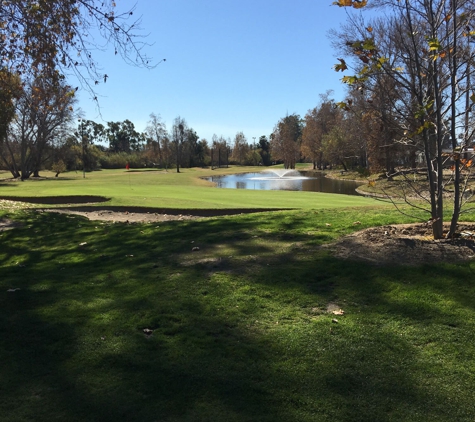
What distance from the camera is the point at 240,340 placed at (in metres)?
3.79

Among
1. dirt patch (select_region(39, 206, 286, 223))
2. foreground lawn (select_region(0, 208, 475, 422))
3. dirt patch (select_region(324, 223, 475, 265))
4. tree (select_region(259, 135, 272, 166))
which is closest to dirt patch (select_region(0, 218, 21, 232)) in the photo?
dirt patch (select_region(39, 206, 286, 223))

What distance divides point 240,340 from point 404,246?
319 centimetres

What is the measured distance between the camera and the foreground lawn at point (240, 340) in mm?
2908

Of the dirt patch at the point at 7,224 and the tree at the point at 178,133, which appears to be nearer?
the dirt patch at the point at 7,224

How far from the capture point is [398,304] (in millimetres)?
4324

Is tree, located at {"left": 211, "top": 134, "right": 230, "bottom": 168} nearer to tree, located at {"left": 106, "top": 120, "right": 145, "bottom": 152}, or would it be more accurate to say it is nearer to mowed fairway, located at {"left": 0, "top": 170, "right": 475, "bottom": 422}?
tree, located at {"left": 106, "top": 120, "right": 145, "bottom": 152}

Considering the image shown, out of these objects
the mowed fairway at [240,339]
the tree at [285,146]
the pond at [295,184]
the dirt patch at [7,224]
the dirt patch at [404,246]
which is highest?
the tree at [285,146]

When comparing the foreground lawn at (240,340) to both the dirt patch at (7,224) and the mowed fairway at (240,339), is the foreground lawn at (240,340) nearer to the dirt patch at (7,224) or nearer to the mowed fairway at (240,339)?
the mowed fairway at (240,339)

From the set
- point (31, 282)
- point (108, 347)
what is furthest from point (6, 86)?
point (108, 347)

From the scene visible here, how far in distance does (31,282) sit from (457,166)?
6073 millimetres

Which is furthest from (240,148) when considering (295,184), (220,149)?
(295,184)

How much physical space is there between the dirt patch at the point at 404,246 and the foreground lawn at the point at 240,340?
0.31 meters

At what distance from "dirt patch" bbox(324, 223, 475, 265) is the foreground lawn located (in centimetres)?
31

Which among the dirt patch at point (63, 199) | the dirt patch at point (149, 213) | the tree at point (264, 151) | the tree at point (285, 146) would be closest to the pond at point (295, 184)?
the dirt patch at point (63, 199)
